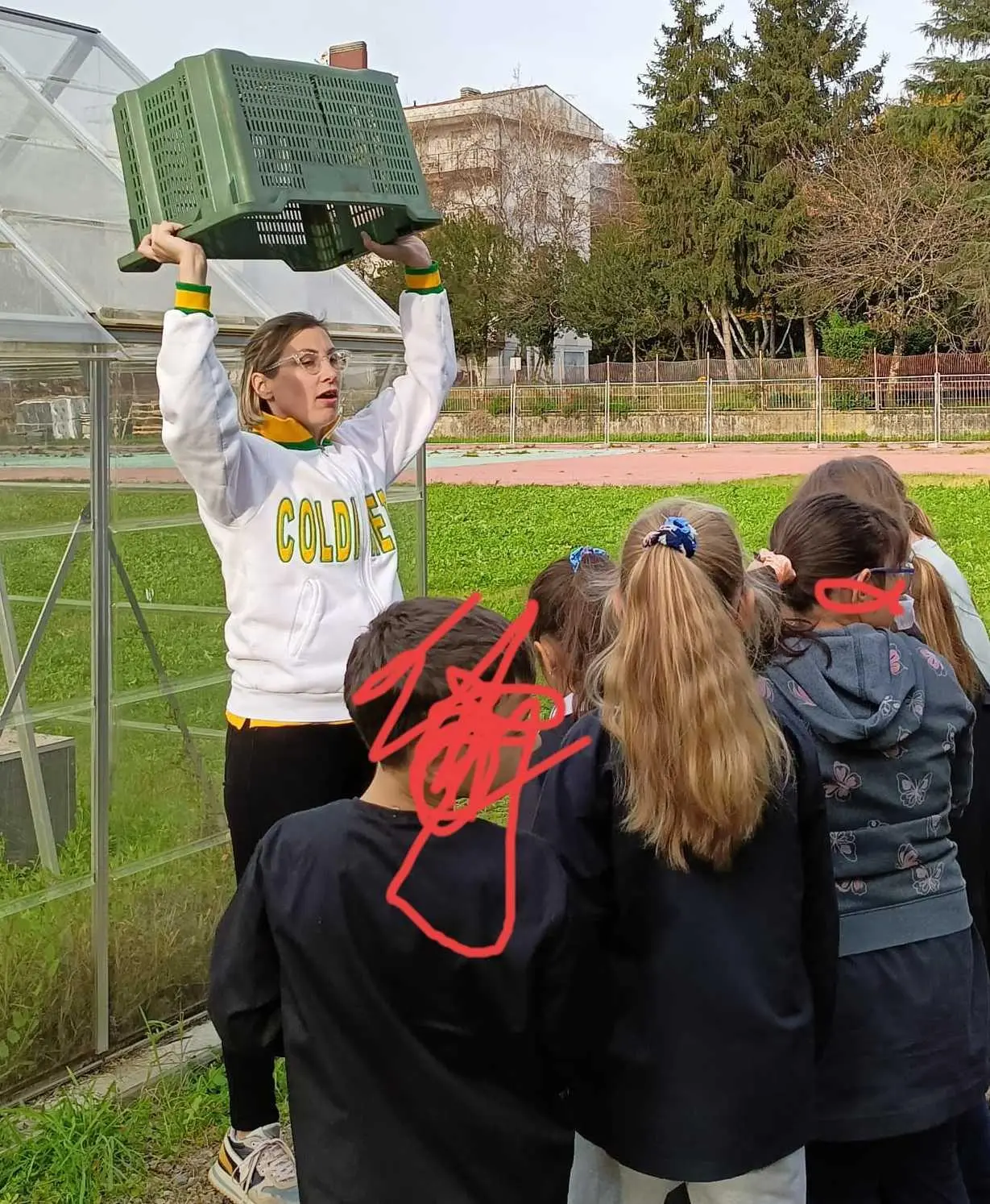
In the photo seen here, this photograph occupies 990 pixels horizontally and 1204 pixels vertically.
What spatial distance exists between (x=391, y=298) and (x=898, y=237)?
13780mm

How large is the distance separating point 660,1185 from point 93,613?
2.04 m

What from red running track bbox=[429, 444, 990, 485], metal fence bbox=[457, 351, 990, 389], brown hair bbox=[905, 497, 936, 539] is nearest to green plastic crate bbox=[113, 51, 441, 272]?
brown hair bbox=[905, 497, 936, 539]

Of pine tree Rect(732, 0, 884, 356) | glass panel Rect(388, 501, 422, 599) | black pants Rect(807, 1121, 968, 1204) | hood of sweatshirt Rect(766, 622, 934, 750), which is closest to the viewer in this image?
hood of sweatshirt Rect(766, 622, 934, 750)

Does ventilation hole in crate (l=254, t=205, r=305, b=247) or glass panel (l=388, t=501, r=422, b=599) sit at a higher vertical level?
ventilation hole in crate (l=254, t=205, r=305, b=247)

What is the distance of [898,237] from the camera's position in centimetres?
3544

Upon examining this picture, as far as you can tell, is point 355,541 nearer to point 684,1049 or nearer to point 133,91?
point 133,91

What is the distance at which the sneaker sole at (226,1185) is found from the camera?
278 centimetres

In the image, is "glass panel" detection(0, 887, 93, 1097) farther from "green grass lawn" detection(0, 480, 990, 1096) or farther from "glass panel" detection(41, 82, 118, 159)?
"glass panel" detection(41, 82, 118, 159)

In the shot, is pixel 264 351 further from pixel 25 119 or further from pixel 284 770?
pixel 25 119

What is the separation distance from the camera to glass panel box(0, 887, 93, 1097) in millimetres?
3330

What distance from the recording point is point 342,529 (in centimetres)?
295

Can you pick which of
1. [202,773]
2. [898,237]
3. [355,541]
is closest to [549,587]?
[355,541]

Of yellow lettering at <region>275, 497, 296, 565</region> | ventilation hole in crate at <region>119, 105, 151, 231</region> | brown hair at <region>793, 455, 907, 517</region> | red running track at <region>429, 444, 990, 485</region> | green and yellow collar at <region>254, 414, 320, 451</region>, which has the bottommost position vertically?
red running track at <region>429, 444, 990, 485</region>

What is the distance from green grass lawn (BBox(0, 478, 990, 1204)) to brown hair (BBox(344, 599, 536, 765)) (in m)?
1.64
